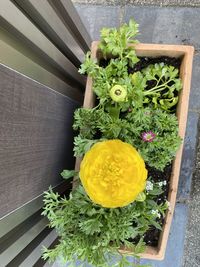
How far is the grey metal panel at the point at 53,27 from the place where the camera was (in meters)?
0.89

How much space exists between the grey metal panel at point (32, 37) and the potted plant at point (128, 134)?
88mm

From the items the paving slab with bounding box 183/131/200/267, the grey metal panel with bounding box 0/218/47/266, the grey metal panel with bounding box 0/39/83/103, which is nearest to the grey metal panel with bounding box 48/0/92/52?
the grey metal panel with bounding box 0/39/83/103

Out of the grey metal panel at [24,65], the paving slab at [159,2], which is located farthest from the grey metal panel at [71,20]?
the paving slab at [159,2]

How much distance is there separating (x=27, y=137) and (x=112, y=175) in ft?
0.74

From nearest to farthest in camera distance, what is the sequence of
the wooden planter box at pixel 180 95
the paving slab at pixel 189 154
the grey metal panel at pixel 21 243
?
1. the grey metal panel at pixel 21 243
2. the wooden planter box at pixel 180 95
3. the paving slab at pixel 189 154

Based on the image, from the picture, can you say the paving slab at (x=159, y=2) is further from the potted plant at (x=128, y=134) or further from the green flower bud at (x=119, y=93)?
the green flower bud at (x=119, y=93)

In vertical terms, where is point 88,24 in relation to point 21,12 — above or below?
above

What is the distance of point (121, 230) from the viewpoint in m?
1.03

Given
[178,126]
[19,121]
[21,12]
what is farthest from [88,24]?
[19,121]

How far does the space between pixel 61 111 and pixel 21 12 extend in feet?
1.23

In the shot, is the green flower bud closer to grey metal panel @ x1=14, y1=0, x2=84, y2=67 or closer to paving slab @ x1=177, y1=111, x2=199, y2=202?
grey metal panel @ x1=14, y1=0, x2=84, y2=67

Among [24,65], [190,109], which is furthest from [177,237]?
[24,65]

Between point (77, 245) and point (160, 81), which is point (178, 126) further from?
point (77, 245)

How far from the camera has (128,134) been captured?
3.61 ft
